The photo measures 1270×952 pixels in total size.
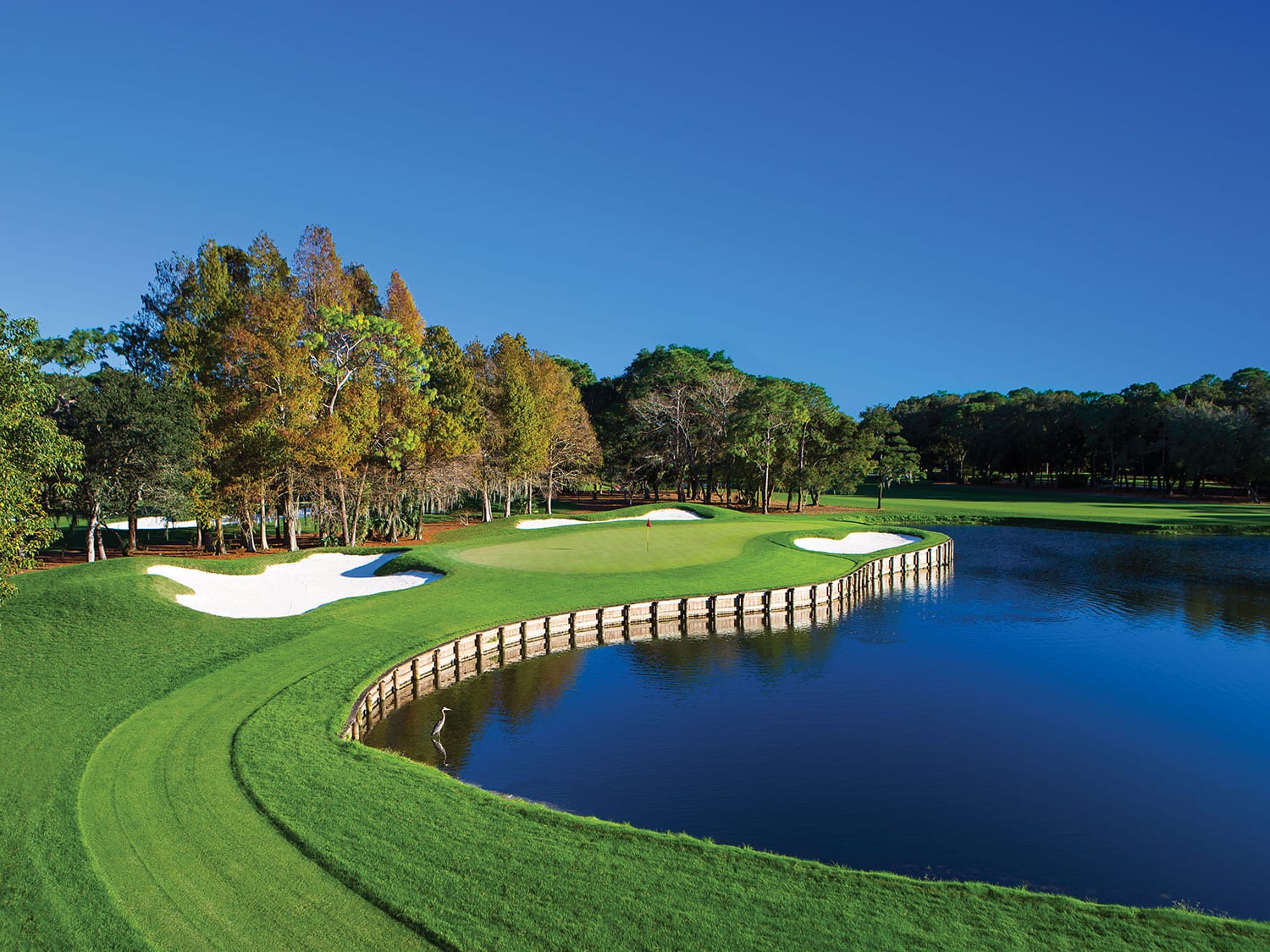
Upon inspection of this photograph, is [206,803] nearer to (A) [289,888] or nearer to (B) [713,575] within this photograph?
(A) [289,888]

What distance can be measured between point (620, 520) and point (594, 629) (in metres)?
23.1

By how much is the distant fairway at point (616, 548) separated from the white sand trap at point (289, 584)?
4.13 meters

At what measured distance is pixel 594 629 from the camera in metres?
25.7

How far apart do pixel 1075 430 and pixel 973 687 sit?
8897 centimetres

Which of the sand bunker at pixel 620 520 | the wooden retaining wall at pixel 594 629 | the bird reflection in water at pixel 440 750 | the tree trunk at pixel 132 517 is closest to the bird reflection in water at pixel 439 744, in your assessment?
the bird reflection in water at pixel 440 750

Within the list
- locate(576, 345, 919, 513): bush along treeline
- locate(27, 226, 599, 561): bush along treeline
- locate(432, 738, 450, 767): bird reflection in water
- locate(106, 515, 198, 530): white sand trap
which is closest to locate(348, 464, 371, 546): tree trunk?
locate(27, 226, 599, 561): bush along treeline

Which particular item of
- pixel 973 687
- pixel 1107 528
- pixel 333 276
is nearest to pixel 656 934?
pixel 973 687

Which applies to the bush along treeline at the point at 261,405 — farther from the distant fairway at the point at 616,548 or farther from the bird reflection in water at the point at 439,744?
the bird reflection in water at the point at 439,744

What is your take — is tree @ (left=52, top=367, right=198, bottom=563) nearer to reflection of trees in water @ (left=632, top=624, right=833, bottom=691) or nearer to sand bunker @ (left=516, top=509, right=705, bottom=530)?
sand bunker @ (left=516, top=509, right=705, bottom=530)

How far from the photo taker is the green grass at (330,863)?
25.7 ft

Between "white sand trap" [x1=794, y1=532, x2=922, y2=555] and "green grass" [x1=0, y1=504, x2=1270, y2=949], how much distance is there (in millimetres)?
29389

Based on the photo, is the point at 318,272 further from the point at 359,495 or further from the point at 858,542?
the point at 858,542

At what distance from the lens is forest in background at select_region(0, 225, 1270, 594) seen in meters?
32.7

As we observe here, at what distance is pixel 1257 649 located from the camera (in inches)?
929
